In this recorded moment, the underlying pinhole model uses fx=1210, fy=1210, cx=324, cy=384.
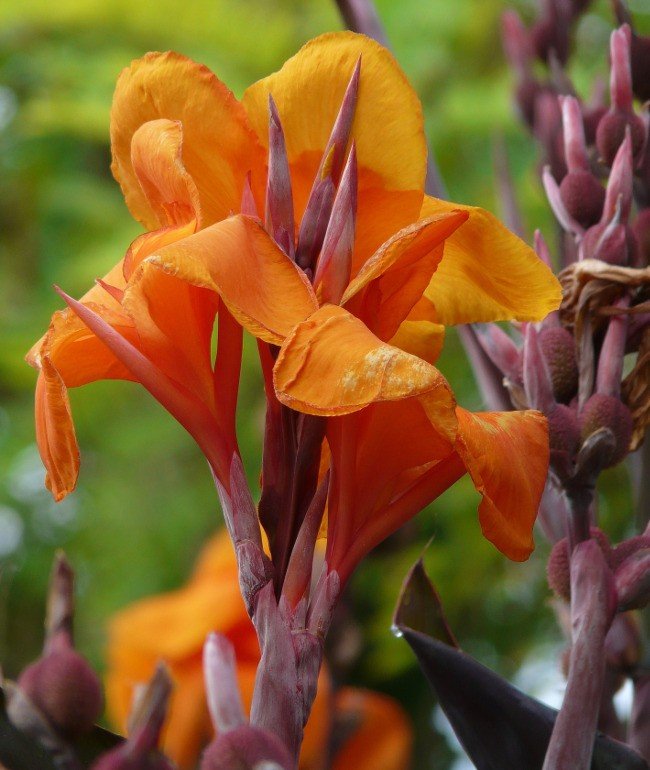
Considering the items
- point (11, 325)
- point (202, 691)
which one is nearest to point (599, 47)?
point (11, 325)

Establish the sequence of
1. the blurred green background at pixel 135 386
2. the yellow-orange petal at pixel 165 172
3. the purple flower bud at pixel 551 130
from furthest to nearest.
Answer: the blurred green background at pixel 135 386 → the purple flower bud at pixel 551 130 → the yellow-orange petal at pixel 165 172

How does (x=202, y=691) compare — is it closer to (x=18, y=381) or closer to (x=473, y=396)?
(x=473, y=396)

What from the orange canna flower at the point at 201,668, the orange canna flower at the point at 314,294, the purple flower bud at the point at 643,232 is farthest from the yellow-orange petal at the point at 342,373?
the orange canna flower at the point at 201,668

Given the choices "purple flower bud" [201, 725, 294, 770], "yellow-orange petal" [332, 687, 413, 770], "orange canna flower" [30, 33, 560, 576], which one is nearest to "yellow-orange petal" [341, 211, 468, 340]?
"orange canna flower" [30, 33, 560, 576]

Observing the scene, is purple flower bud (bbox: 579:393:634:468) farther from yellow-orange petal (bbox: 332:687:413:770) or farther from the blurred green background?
the blurred green background

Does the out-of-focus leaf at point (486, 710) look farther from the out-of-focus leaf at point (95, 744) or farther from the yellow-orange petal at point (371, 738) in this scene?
the yellow-orange petal at point (371, 738)

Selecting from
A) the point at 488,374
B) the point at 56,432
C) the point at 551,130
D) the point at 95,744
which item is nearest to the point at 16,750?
the point at 95,744
